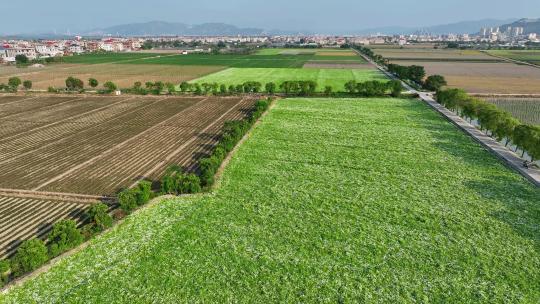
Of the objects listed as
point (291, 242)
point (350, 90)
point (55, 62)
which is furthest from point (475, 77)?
point (55, 62)

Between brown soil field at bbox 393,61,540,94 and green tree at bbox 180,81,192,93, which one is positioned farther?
brown soil field at bbox 393,61,540,94

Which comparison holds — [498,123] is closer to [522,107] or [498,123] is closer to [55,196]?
[522,107]

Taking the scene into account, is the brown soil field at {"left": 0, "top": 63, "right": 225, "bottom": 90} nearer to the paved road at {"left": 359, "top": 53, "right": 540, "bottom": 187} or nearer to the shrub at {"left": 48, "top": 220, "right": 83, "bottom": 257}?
the paved road at {"left": 359, "top": 53, "right": 540, "bottom": 187}

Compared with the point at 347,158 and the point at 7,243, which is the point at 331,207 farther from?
the point at 7,243

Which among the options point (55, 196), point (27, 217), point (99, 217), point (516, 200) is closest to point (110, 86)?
point (55, 196)

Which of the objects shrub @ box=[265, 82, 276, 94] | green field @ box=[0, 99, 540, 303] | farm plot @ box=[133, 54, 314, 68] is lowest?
green field @ box=[0, 99, 540, 303]

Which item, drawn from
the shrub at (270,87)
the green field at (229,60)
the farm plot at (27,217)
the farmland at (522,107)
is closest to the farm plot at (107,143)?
the farm plot at (27,217)

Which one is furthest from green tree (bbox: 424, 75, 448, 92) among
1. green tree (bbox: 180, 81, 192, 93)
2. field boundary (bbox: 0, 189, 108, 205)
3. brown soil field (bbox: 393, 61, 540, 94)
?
field boundary (bbox: 0, 189, 108, 205)
